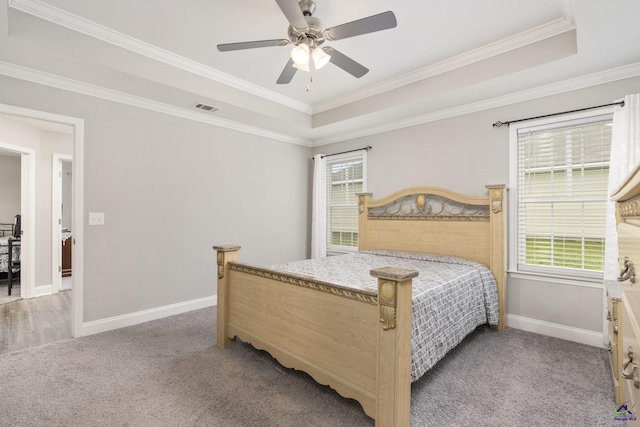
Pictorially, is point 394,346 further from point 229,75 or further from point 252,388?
point 229,75

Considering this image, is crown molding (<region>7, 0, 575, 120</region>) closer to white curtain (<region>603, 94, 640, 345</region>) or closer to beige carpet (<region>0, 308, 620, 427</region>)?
white curtain (<region>603, 94, 640, 345</region>)

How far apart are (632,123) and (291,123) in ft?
11.5

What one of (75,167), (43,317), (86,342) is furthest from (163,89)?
(43,317)

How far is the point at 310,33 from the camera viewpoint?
2.18m

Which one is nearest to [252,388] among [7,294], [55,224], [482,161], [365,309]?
[365,309]

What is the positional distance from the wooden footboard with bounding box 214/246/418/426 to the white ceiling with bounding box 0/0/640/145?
6.22 ft

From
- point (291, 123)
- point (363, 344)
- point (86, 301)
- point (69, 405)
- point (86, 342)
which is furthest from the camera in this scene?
point (291, 123)

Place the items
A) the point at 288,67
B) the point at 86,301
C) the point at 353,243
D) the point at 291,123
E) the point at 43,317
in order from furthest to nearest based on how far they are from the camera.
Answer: the point at 353,243 → the point at 291,123 → the point at 43,317 → the point at 86,301 → the point at 288,67

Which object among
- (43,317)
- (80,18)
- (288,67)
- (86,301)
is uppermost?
(80,18)

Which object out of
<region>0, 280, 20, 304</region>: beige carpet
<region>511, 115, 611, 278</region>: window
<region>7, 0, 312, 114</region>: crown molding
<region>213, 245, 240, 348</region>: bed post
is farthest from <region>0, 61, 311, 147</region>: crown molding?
<region>511, 115, 611, 278</region>: window

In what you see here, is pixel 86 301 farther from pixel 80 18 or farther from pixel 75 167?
pixel 80 18

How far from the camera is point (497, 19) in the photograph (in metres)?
2.47

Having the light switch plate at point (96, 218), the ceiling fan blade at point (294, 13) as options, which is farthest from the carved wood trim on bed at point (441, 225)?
the light switch plate at point (96, 218)

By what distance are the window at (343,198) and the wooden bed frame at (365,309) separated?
1.03 m
